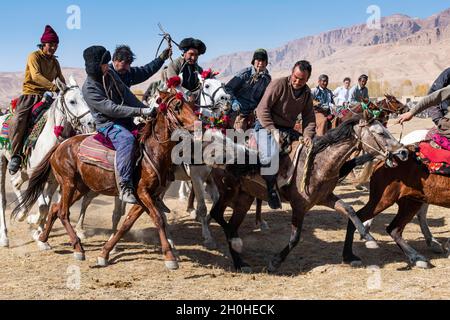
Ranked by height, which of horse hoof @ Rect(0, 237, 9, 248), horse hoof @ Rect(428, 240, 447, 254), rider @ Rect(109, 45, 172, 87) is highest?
rider @ Rect(109, 45, 172, 87)

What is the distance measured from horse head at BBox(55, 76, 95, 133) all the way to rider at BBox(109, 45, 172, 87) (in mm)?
796

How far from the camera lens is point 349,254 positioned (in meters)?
6.94

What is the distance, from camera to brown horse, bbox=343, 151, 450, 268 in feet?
21.9

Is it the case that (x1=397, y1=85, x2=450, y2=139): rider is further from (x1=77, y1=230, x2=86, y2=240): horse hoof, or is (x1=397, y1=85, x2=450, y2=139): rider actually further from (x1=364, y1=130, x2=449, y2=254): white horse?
(x1=77, y1=230, x2=86, y2=240): horse hoof

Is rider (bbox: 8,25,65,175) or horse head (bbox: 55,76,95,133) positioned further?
rider (bbox: 8,25,65,175)

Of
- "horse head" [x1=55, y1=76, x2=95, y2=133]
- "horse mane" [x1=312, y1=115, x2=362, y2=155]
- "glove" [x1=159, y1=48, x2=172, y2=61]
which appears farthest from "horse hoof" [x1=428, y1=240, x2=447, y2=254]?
"horse head" [x1=55, y1=76, x2=95, y2=133]

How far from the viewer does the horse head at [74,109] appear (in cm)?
784

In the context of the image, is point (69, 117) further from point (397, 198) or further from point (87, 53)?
point (397, 198)

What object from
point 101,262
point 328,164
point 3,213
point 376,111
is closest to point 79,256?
point 101,262

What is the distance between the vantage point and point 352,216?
21.1 ft

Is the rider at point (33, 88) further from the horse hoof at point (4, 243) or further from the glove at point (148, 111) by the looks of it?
the glove at point (148, 111)

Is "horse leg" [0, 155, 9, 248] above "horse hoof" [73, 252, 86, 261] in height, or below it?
above

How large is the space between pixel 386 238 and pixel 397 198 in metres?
1.95

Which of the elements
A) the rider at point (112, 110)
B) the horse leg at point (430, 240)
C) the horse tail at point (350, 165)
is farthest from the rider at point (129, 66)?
the horse leg at point (430, 240)
